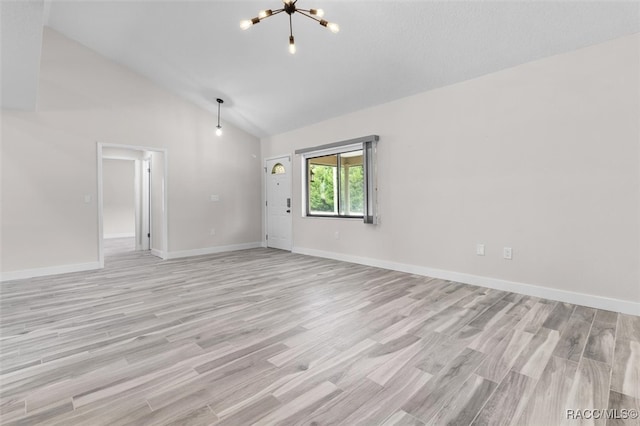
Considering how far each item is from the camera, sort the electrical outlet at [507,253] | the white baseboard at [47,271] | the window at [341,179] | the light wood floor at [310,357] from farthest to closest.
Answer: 1. the window at [341,179]
2. the white baseboard at [47,271]
3. the electrical outlet at [507,253]
4. the light wood floor at [310,357]

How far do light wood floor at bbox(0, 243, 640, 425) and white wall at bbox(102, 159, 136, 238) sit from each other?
6.60 metres

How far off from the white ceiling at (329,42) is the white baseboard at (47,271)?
3471mm

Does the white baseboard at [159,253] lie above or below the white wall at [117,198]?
below

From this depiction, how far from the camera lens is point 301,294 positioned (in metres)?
3.45

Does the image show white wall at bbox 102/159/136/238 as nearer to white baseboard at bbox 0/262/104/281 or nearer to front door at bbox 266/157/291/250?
white baseboard at bbox 0/262/104/281

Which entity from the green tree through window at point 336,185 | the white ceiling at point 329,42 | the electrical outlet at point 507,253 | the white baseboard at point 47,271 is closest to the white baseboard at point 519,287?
the electrical outlet at point 507,253

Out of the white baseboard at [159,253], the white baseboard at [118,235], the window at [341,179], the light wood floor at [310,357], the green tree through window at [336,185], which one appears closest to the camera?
the light wood floor at [310,357]

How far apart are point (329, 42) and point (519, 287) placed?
3.69 meters

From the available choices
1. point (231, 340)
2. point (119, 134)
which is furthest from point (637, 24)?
point (119, 134)

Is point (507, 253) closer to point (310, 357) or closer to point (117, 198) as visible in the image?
point (310, 357)

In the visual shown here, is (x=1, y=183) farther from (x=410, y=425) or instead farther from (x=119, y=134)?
(x=410, y=425)

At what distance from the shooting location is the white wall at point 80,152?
4359 mm

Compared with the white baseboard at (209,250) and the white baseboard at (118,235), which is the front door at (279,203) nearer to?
the white baseboard at (209,250)

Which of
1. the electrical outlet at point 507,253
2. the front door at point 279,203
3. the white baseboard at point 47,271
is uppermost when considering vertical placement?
the front door at point 279,203
